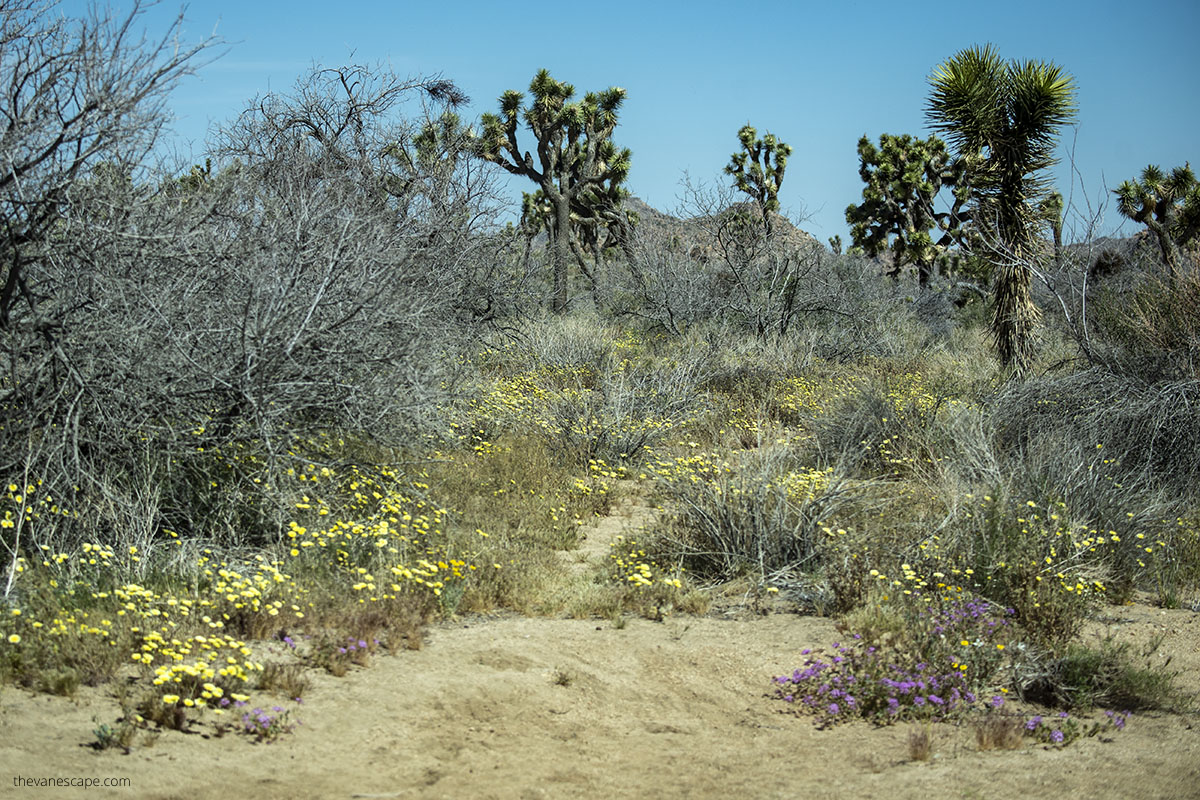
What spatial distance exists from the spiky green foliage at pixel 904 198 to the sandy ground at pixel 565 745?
82.2 ft

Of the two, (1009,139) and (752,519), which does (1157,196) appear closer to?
(1009,139)

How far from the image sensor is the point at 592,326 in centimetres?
1662

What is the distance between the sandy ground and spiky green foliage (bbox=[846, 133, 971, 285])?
82.2 feet

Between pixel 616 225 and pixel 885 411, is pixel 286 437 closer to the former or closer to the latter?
pixel 885 411

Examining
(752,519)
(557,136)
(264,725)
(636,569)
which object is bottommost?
(264,725)

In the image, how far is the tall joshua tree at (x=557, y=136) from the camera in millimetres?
22281

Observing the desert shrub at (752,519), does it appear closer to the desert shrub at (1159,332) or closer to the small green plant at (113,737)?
the small green plant at (113,737)

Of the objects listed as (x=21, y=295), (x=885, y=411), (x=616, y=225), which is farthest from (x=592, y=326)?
(x=21, y=295)

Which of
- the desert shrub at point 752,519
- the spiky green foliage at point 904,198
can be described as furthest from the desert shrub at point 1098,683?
the spiky green foliage at point 904,198

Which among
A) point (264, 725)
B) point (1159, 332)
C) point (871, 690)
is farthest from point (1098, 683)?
point (1159, 332)

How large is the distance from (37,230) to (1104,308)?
34.3 feet

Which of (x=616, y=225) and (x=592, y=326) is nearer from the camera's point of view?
(x=592, y=326)

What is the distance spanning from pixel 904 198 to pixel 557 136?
11901mm

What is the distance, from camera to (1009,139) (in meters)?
12.4
